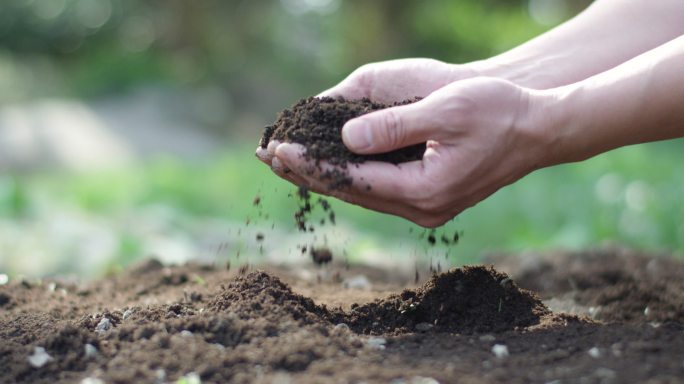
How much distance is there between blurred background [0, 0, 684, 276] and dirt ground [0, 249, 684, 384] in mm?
286

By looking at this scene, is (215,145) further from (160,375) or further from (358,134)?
(160,375)

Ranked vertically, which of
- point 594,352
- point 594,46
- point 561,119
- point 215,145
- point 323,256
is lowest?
point 594,352

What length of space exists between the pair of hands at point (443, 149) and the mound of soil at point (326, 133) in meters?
0.04

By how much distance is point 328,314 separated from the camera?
7.78 feet

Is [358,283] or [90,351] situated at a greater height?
[358,283]

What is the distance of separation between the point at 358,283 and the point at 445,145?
120 cm

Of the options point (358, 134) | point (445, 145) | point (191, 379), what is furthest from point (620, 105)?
point (191, 379)

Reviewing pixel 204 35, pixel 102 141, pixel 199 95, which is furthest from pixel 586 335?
pixel 204 35

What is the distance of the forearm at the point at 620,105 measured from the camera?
2201 mm

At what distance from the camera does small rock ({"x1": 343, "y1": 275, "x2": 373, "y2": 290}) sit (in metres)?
3.26

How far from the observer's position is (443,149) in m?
2.30

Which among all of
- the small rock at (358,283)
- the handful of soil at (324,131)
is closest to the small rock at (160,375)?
the handful of soil at (324,131)

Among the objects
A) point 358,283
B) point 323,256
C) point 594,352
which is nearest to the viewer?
point 594,352

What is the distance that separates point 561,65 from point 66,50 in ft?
68.1
